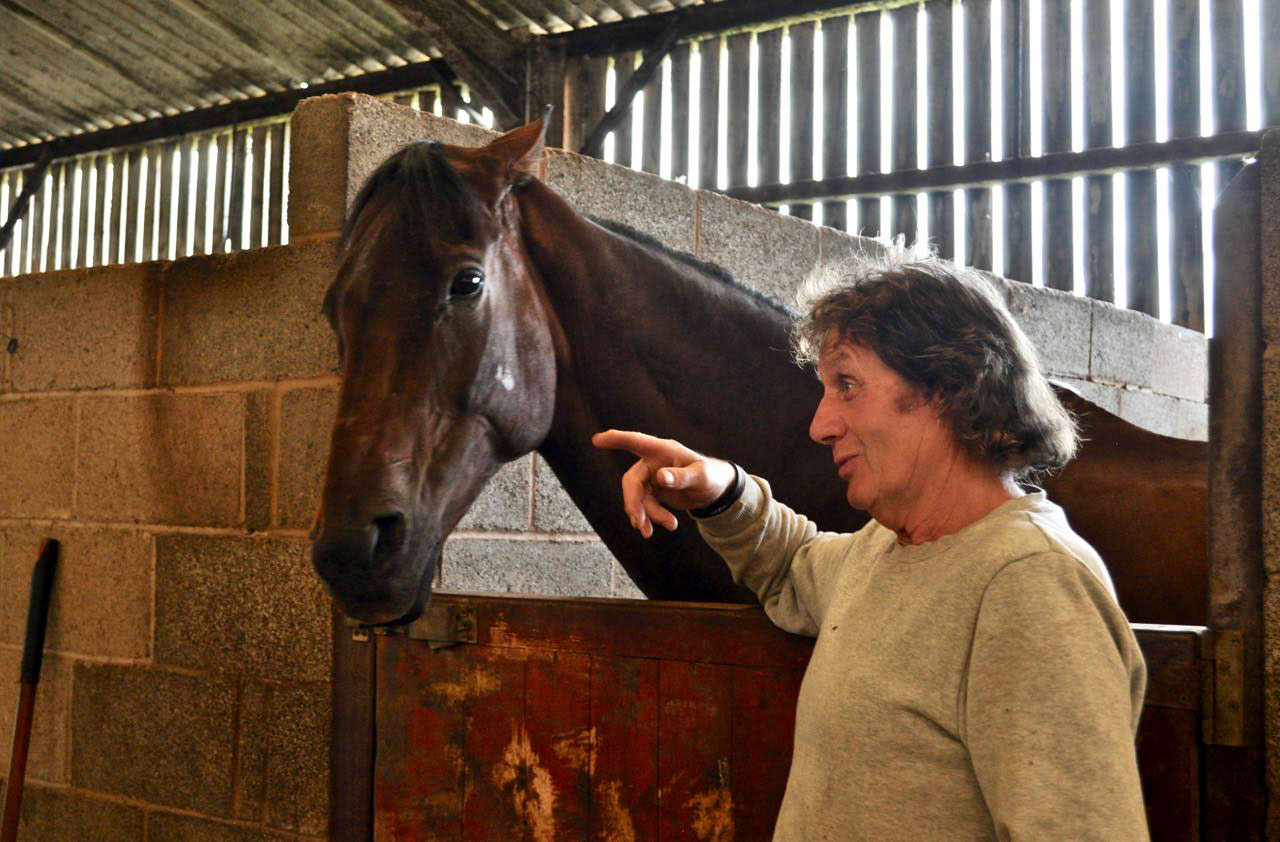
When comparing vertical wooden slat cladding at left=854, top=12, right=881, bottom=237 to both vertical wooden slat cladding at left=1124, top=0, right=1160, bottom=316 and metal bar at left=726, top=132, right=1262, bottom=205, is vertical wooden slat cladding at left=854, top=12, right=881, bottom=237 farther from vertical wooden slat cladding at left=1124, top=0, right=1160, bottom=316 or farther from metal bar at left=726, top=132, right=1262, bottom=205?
vertical wooden slat cladding at left=1124, top=0, right=1160, bottom=316

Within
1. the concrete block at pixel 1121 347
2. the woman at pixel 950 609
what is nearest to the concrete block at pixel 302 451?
the woman at pixel 950 609

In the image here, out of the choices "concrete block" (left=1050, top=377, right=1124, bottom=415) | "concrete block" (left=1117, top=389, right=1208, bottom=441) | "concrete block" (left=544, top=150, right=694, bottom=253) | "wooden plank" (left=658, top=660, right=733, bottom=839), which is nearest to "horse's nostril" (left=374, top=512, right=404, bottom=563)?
"wooden plank" (left=658, top=660, right=733, bottom=839)

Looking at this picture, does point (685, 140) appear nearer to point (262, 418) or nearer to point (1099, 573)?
point (262, 418)

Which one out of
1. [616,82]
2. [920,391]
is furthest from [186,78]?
[920,391]

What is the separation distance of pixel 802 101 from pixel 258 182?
430 centimetres

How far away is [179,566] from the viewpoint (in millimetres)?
2930

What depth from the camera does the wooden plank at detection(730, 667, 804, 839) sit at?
5.43 feet

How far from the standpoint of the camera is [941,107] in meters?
6.60

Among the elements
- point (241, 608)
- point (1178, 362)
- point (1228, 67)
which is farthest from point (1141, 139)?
point (241, 608)

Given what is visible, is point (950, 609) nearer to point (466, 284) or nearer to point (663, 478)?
point (663, 478)

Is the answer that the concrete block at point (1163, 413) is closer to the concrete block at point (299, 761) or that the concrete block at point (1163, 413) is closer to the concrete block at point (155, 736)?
the concrete block at point (299, 761)

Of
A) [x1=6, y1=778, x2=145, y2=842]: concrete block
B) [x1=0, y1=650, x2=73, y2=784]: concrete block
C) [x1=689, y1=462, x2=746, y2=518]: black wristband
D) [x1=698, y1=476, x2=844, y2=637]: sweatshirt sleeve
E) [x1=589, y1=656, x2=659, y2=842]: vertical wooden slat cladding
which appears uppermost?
[x1=689, y1=462, x2=746, y2=518]: black wristband

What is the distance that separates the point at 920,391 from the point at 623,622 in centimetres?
77

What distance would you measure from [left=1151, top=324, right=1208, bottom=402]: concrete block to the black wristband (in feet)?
13.1
